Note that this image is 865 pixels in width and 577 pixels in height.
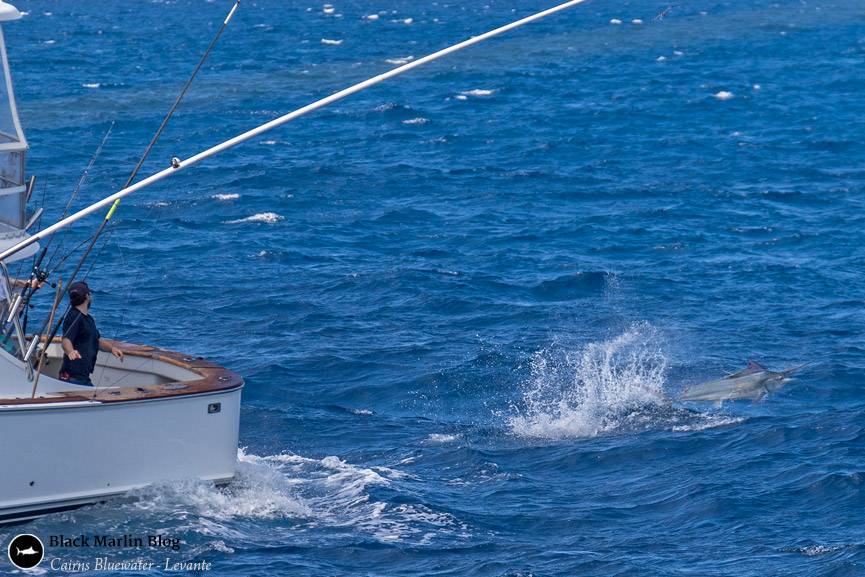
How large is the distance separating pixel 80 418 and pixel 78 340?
3.92 ft

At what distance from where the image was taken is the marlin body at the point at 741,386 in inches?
602

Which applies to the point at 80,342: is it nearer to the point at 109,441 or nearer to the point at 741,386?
the point at 109,441

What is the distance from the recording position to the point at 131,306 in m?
19.1

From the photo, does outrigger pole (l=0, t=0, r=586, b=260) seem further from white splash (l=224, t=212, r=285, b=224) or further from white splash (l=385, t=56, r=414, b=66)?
white splash (l=385, t=56, r=414, b=66)

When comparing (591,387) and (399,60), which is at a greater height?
(591,387)

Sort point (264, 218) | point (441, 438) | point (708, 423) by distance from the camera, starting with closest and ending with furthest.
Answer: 1. point (441, 438)
2. point (708, 423)
3. point (264, 218)

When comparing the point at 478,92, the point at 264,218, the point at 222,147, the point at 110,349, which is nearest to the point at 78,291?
the point at 110,349

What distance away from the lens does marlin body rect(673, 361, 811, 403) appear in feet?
50.2

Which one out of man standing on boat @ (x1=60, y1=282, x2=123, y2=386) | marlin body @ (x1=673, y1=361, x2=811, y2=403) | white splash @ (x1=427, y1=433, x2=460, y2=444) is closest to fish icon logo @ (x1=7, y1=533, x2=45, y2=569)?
man standing on boat @ (x1=60, y1=282, x2=123, y2=386)

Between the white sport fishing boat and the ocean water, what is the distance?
0.22 metres

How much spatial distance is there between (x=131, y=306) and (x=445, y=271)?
592cm

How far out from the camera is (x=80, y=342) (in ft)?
38.9

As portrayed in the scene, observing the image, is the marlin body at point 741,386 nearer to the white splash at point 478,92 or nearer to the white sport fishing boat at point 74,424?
the white sport fishing boat at point 74,424

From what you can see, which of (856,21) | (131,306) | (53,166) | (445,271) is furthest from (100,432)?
(856,21)
